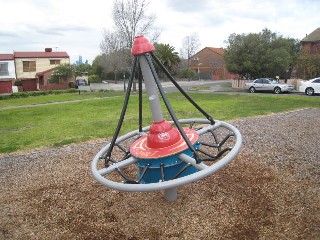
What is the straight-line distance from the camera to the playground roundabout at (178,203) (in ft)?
15.6

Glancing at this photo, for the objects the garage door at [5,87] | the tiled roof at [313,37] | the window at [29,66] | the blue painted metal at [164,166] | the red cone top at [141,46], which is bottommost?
the blue painted metal at [164,166]

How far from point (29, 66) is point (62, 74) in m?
9.65

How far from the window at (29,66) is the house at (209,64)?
30538 mm

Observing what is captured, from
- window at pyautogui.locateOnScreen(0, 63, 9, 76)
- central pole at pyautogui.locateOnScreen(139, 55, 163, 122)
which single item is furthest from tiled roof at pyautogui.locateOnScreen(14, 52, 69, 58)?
central pole at pyautogui.locateOnScreen(139, 55, 163, 122)

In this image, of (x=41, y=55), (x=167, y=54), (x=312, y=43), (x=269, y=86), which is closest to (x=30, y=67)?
(x=41, y=55)

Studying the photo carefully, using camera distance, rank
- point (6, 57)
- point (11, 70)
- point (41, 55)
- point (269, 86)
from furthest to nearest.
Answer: point (41, 55)
point (11, 70)
point (6, 57)
point (269, 86)

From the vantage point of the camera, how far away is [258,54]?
3412 cm

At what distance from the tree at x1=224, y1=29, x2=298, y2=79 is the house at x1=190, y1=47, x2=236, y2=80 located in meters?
24.9

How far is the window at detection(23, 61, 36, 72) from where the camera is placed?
52.9 metres

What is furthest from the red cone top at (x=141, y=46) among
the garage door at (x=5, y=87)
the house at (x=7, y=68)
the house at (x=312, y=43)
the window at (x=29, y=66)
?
the window at (x=29, y=66)

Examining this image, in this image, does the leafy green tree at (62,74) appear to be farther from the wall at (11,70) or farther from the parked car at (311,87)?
the parked car at (311,87)

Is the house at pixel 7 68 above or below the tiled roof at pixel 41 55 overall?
below

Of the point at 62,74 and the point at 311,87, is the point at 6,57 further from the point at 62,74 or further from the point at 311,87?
the point at 311,87

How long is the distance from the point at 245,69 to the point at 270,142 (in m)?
27.2
